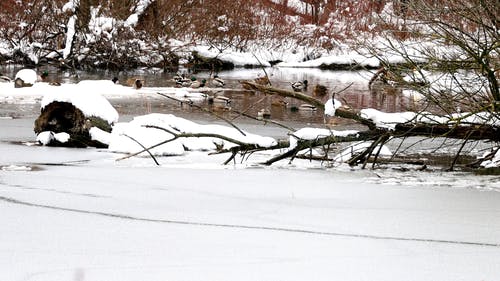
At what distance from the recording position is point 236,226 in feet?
13.8

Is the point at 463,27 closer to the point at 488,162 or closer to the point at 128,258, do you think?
the point at 488,162

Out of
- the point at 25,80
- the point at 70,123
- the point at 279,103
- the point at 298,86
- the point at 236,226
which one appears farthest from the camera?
the point at 298,86

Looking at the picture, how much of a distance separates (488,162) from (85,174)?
3479mm

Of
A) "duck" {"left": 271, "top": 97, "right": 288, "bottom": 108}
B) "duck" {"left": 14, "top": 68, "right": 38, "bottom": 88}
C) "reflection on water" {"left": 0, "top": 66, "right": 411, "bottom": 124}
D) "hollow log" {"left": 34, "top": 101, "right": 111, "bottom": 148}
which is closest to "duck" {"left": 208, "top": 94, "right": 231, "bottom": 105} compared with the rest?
"reflection on water" {"left": 0, "top": 66, "right": 411, "bottom": 124}

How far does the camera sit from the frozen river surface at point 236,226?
3.38 m

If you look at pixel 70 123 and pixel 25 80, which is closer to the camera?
pixel 70 123

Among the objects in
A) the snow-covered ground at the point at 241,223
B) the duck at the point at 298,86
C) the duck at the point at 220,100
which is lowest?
the duck at the point at 220,100

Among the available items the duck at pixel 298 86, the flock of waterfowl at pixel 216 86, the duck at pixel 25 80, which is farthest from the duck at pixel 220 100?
the duck at pixel 25 80

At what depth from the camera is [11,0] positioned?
2689 centimetres

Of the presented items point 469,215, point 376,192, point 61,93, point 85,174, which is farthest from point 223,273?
point 61,93

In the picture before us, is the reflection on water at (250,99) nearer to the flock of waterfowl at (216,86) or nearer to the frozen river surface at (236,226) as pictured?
the flock of waterfowl at (216,86)

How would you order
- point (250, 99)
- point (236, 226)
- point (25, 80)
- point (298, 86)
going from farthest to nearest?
1. point (298, 86)
2. point (25, 80)
3. point (250, 99)
4. point (236, 226)

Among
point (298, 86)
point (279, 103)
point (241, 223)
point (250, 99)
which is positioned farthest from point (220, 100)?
point (241, 223)

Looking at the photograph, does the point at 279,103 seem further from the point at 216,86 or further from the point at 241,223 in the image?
the point at 241,223
